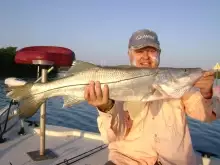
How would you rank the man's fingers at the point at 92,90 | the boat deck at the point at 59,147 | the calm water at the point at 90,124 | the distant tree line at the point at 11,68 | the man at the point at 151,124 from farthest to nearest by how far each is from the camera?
1. the distant tree line at the point at 11,68
2. the calm water at the point at 90,124
3. the boat deck at the point at 59,147
4. the man at the point at 151,124
5. the man's fingers at the point at 92,90

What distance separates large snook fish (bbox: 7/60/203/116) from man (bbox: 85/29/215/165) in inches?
4.7

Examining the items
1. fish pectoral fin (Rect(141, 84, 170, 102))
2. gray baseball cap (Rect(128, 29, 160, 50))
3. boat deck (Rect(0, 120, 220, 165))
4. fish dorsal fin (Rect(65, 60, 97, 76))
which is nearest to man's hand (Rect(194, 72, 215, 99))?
fish pectoral fin (Rect(141, 84, 170, 102))

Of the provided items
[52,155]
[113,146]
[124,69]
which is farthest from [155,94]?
[52,155]

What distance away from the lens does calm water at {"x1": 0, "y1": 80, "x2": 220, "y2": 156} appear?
1138cm

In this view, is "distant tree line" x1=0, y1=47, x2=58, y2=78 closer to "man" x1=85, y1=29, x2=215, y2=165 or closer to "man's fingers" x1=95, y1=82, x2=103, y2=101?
"man" x1=85, y1=29, x2=215, y2=165

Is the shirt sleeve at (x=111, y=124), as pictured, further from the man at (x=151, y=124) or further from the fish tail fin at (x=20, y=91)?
the fish tail fin at (x=20, y=91)

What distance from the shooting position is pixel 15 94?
126 inches

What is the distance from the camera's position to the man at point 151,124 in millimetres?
3367

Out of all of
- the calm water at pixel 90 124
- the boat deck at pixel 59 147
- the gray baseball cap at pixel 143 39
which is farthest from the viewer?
the calm water at pixel 90 124

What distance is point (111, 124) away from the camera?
3418 millimetres

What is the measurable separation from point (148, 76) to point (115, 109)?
59cm

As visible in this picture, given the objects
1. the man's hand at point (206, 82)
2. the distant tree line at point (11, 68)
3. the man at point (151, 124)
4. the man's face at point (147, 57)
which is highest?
the man's face at point (147, 57)

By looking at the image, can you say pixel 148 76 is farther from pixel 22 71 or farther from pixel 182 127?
pixel 22 71

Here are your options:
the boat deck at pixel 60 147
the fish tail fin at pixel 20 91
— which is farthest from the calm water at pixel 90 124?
the fish tail fin at pixel 20 91
